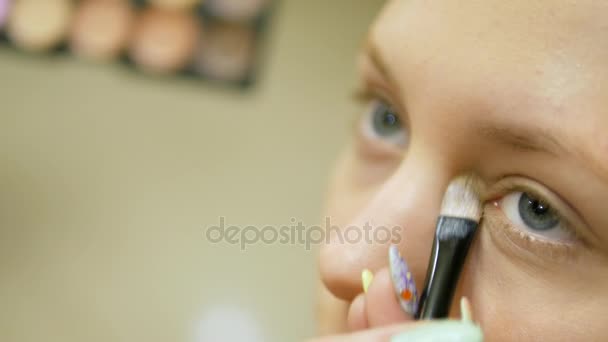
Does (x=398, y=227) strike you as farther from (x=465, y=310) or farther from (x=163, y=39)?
(x=163, y=39)

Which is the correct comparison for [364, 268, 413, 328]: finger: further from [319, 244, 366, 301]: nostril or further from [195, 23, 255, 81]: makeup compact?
[195, 23, 255, 81]: makeup compact

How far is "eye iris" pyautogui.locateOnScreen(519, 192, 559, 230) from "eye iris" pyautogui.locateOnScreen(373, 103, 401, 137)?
16 cm

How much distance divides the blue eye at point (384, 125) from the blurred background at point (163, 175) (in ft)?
1.96

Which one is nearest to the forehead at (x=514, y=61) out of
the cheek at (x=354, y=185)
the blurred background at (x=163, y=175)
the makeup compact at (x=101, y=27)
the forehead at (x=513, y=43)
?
the forehead at (x=513, y=43)

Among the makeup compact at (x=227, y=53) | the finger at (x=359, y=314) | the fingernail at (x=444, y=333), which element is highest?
the makeup compact at (x=227, y=53)

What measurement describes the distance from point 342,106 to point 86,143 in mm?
507

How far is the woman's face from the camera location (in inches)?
13.2

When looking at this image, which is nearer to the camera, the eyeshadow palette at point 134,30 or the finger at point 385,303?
the finger at point 385,303

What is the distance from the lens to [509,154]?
1.22 ft

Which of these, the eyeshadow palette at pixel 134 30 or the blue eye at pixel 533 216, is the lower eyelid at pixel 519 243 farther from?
the eyeshadow palette at pixel 134 30

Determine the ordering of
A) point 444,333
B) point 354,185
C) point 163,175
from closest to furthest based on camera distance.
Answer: point 444,333, point 354,185, point 163,175

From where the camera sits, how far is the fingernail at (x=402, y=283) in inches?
15.2

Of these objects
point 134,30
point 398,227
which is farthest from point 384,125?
point 134,30

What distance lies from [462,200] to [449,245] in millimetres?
31
